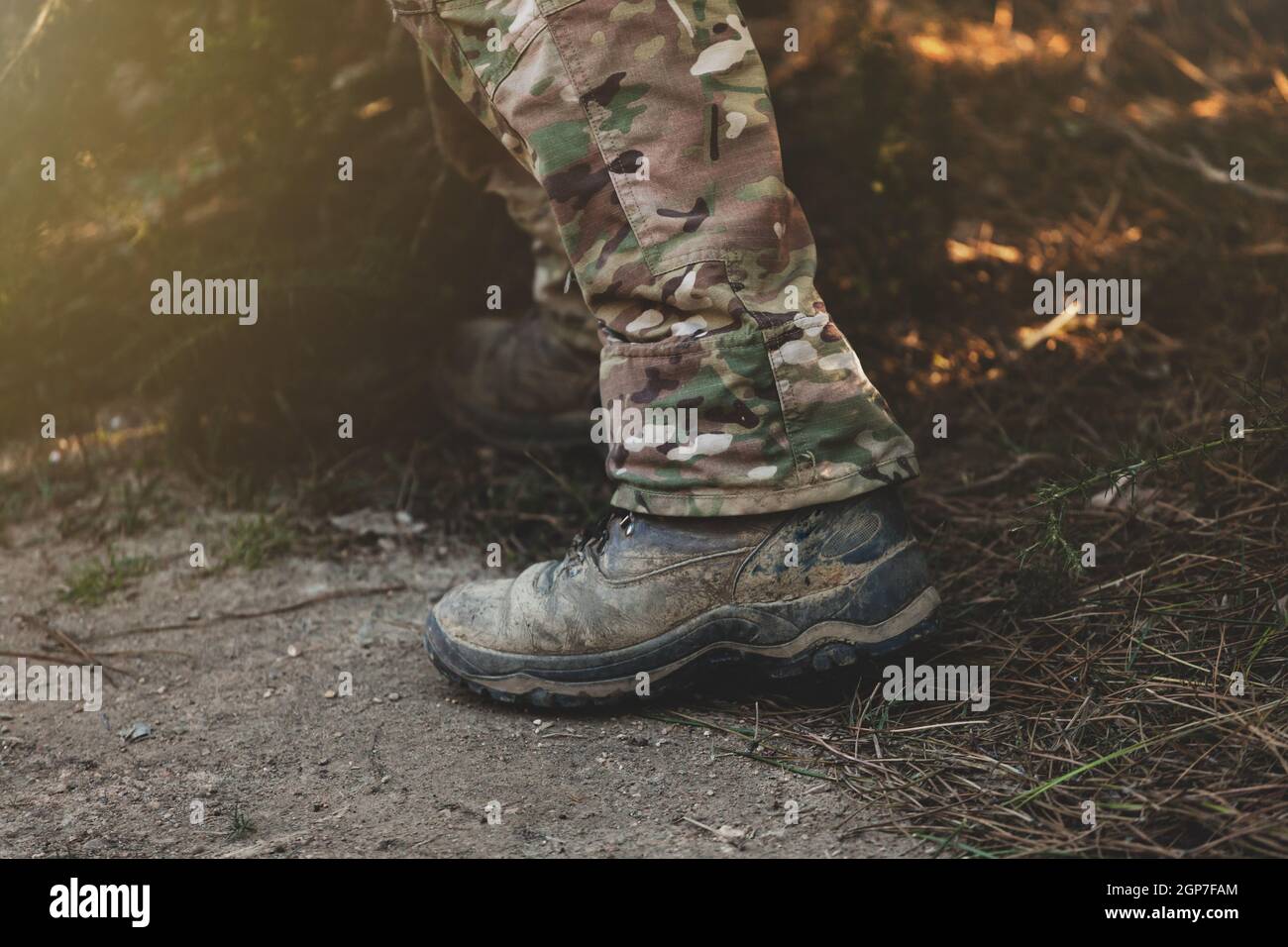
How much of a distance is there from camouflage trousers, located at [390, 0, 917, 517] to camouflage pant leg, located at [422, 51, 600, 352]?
626mm

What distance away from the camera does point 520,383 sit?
218 cm

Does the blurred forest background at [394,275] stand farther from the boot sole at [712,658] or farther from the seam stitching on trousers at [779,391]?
the seam stitching on trousers at [779,391]

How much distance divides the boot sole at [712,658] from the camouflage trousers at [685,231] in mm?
151

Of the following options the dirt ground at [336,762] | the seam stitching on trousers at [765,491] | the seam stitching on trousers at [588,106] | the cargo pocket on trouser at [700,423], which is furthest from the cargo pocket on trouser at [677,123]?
the dirt ground at [336,762]

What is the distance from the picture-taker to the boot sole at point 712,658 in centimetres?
129

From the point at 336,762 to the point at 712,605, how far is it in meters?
0.48

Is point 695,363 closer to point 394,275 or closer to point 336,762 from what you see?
point 336,762

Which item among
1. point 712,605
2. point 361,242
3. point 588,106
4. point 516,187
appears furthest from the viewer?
point 361,242

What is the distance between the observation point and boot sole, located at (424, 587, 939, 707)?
1287 millimetres

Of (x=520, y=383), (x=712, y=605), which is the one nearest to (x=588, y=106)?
(x=712, y=605)

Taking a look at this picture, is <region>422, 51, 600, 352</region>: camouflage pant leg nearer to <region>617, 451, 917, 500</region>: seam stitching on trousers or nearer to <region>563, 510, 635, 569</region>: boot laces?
<region>563, 510, 635, 569</region>: boot laces

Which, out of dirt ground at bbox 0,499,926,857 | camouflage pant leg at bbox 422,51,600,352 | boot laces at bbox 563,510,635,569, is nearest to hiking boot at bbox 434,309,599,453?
camouflage pant leg at bbox 422,51,600,352
